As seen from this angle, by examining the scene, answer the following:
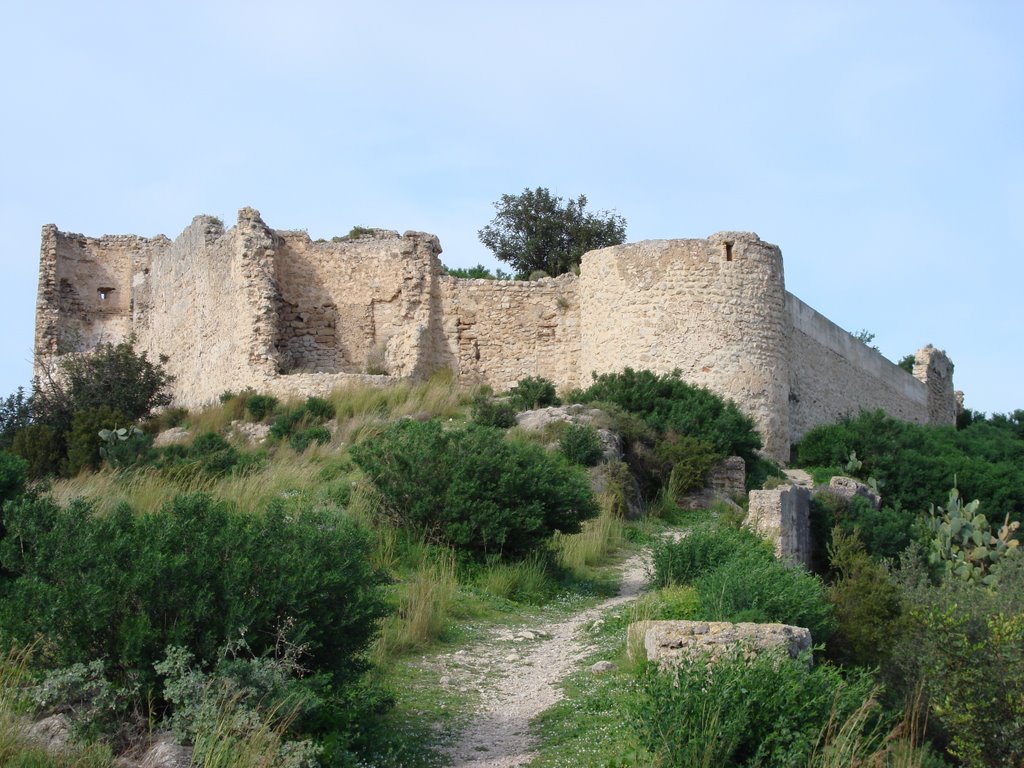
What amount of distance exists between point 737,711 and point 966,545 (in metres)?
10.6

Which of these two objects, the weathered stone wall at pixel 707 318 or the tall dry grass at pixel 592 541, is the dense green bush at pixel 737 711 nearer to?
the tall dry grass at pixel 592 541

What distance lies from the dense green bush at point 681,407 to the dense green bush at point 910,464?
1826 millimetres

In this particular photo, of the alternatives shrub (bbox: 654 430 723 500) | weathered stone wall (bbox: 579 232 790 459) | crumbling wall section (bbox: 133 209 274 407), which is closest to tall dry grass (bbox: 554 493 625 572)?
shrub (bbox: 654 430 723 500)

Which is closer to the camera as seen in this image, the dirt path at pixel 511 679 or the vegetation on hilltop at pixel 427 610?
the vegetation on hilltop at pixel 427 610

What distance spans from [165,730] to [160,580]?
0.81m

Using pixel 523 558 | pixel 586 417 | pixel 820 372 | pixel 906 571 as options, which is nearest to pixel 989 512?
pixel 820 372

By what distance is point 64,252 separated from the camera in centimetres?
2823

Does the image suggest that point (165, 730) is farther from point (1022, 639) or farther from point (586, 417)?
point (586, 417)

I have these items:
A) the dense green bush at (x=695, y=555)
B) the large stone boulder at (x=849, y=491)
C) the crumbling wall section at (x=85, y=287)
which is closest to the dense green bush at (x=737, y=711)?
the dense green bush at (x=695, y=555)

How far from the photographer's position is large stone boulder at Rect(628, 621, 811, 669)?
7852mm

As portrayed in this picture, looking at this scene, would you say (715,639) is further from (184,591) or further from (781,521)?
(781,521)

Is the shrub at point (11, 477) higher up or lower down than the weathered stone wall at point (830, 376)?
lower down

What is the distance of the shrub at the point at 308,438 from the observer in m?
18.0

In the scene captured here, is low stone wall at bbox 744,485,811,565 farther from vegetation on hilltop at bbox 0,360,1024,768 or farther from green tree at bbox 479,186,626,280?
green tree at bbox 479,186,626,280
